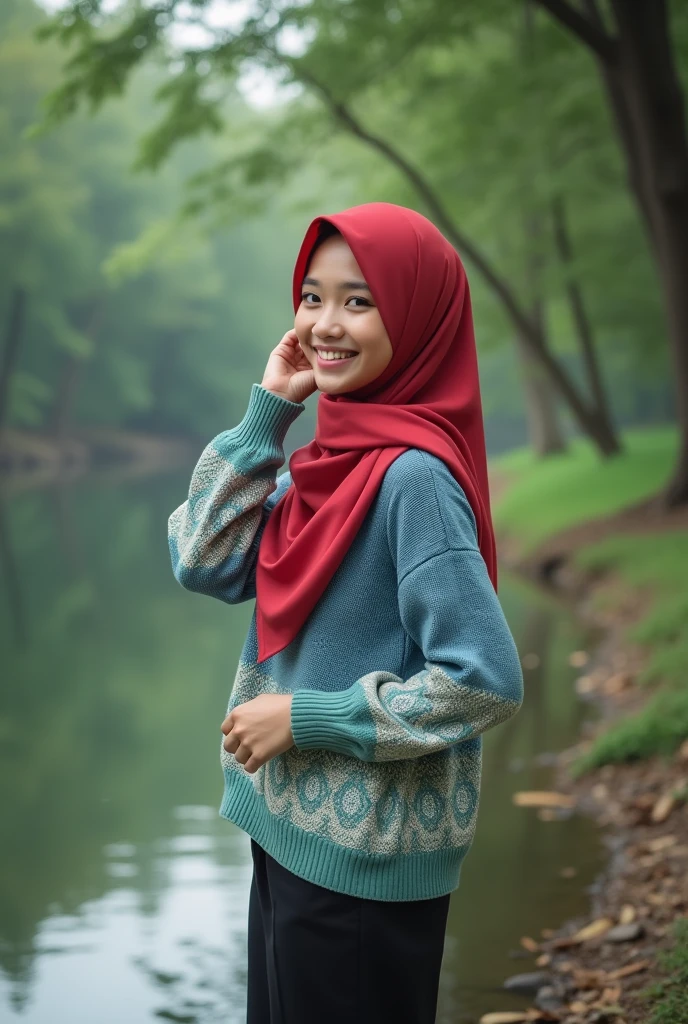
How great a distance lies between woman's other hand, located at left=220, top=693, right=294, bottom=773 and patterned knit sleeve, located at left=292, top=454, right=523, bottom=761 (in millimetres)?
26

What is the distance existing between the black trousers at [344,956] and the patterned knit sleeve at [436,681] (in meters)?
0.32

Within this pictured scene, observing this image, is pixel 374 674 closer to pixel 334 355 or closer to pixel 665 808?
pixel 334 355

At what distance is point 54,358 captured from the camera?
4019 centimetres

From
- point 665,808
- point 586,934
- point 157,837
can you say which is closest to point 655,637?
point 665,808

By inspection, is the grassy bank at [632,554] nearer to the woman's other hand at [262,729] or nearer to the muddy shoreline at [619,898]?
the muddy shoreline at [619,898]

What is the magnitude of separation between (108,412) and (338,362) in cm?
4322

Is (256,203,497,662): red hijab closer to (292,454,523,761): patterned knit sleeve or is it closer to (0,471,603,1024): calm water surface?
(292,454,523,761): patterned knit sleeve

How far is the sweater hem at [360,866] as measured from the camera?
199 centimetres

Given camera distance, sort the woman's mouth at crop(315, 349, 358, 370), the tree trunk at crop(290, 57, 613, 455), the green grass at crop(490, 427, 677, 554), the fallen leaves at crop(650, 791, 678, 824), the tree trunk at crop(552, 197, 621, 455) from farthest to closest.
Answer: the tree trunk at crop(552, 197, 621, 455) → the green grass at crop(490, 427, 677, 554) → the tree trunk at crop(290, 57, 613, 455) → the fallen leaves at crop(650, 791, 678, 824) → the woman's mouth at crop(315, 349, 358, 370)

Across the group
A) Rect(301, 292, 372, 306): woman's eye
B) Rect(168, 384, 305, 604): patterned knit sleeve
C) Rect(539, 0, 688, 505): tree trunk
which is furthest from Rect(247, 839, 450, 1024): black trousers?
Rect(539, 0, 688, 505): tree trunk

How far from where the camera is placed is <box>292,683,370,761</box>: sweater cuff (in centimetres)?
188

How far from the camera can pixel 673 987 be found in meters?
2.90

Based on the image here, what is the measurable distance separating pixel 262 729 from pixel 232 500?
47 centimetres

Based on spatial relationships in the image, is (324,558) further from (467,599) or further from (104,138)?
(104,138)
